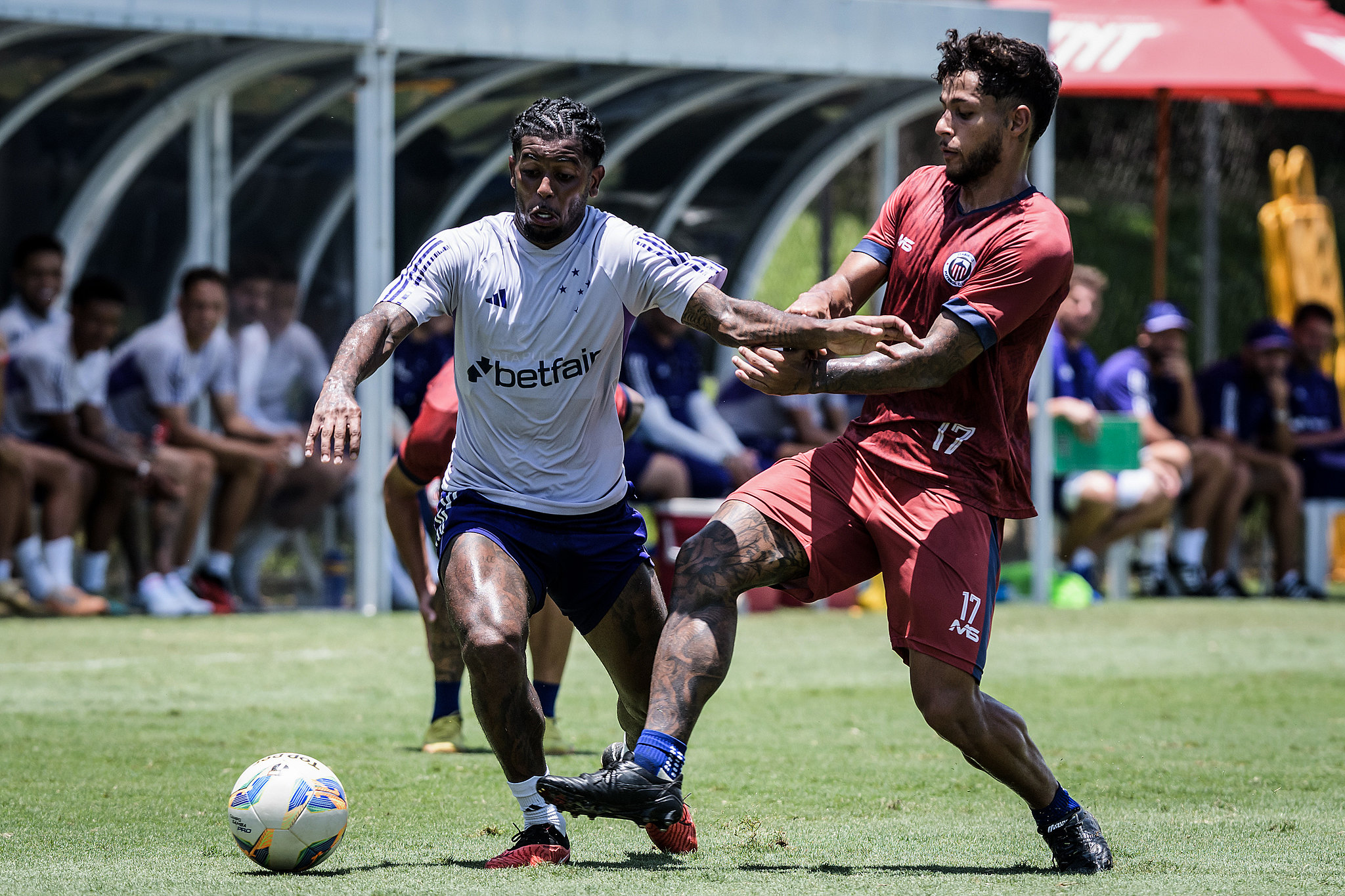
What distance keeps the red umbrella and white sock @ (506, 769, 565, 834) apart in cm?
907

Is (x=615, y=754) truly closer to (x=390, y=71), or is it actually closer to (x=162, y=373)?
(x=390, y=71)

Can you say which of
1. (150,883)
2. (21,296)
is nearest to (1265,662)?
(150,883)

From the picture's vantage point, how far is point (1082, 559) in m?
13.2

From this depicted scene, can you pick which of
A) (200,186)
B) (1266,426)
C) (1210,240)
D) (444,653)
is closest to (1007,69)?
(444,653)

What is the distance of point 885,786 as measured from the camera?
6.08m

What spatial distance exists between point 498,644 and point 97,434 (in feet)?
24.2

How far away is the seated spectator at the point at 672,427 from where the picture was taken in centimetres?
1170

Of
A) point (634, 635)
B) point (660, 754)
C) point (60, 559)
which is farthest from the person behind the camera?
point (60, 559)

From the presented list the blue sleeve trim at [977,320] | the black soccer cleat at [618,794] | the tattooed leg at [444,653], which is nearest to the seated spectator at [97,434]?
the tattooed leg at [444,653]

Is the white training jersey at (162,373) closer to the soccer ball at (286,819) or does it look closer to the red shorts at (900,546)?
the soccer ball at (286,819)

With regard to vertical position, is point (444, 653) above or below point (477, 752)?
above

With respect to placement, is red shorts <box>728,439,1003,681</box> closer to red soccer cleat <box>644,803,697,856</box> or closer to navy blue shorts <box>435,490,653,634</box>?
navy blue shorts <box>435,490,653,634</box>

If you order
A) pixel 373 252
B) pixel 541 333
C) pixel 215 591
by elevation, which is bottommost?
pixel 215 591

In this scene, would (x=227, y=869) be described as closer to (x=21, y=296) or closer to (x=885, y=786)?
(x=885, y=786)
